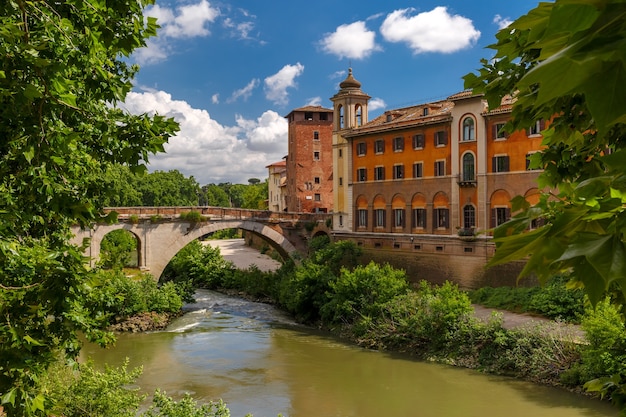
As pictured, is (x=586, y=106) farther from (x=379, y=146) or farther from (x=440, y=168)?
(x=379, y=146)

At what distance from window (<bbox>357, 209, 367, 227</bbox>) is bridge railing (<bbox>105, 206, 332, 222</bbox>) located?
3.75m

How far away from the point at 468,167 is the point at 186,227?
1734cm

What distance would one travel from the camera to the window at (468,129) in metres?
27.9

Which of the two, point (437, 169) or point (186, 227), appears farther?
point (186, 227)

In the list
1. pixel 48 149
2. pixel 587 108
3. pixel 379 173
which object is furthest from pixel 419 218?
pixel 587 108

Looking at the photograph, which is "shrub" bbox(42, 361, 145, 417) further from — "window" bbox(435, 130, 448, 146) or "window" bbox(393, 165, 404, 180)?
"window" bbox(393, 165, 404, 180)

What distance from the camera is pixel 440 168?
29328 mm

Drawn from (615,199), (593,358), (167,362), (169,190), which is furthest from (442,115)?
(169,190)

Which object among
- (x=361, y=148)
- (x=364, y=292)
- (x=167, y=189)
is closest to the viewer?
(x=364, y=292)

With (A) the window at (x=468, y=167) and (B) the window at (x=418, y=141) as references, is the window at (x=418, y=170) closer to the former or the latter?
(B) the window at (x=418, y=141)

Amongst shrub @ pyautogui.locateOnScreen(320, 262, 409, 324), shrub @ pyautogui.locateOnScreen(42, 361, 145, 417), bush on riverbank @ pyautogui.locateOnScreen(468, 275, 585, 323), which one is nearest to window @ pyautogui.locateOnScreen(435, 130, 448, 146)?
shrub @ pyautogui.locateOnScreen(320, 262, 409, 324)

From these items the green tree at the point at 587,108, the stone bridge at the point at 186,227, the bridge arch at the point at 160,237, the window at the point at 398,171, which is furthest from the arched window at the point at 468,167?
the green tree at the point at 587,108

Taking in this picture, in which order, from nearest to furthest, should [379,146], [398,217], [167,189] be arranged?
[398,217] < [379,146] < [167,189]

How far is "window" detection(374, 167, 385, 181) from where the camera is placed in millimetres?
32156
